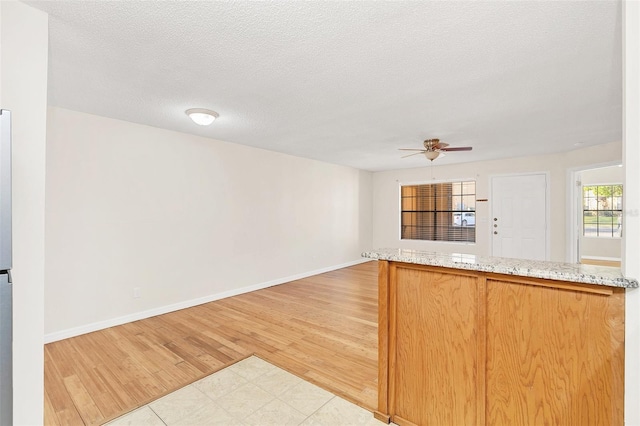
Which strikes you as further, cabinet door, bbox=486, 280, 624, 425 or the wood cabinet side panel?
the wood cabinet side panel

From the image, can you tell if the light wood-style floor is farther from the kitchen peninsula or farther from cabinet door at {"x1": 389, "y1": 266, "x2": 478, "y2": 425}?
the kitchen peninsula

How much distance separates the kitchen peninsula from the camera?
123 cm

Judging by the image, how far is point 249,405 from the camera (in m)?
2.01

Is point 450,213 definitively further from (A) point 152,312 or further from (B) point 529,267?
(A) point 152,312

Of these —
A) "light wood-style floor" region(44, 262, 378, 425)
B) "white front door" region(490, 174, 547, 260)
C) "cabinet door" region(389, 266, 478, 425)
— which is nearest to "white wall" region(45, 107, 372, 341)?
"light wood-style floor" region(44, 262, 378, 425)

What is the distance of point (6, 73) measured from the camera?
1555mm

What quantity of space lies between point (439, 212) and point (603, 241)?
14.6 feet

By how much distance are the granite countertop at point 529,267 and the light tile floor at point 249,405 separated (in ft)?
3.52

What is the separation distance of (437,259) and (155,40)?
2201 mm

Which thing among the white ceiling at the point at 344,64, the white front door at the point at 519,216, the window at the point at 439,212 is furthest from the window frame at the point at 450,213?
the white ceiling at the point at 344,64

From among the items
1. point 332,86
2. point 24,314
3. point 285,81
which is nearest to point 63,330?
point 24,314

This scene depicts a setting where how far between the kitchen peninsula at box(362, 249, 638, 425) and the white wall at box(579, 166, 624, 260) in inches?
317

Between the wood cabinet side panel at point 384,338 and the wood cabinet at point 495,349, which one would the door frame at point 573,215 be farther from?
the wood cabinet side panel at point 384,338

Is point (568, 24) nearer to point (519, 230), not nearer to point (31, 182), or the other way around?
point (31, 182)
